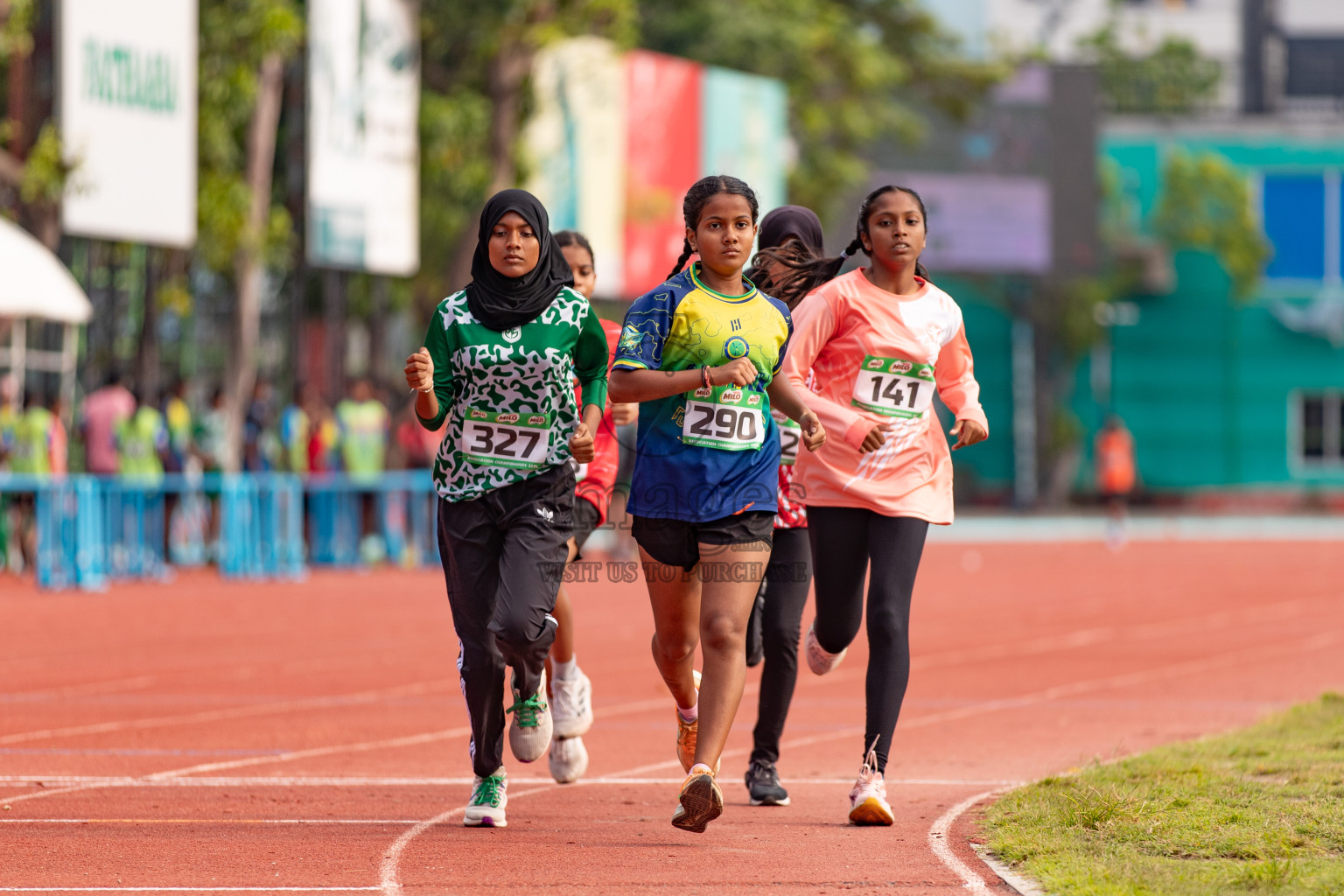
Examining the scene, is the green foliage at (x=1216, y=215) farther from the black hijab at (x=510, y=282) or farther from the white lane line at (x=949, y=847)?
the black hijab at (x=510, y=282)

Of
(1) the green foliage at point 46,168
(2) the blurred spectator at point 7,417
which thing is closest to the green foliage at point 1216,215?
(2) the blurred spectator at point 7,417

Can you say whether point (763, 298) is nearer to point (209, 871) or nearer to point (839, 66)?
point (209, 871)

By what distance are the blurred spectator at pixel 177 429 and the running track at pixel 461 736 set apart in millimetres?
2033

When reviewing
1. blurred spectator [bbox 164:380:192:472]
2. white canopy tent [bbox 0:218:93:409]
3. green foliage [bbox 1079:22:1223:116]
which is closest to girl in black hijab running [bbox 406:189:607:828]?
white canopy tent [bbox 0:218:93:409]

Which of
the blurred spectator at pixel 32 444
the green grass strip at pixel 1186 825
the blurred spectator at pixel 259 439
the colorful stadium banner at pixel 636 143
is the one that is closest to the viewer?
the green grass strip at pixel 1186 825

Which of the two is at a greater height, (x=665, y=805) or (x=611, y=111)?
(x=611, y=111)

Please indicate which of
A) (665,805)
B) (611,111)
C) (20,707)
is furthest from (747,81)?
(665,805)

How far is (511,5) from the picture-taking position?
2878 centimetres

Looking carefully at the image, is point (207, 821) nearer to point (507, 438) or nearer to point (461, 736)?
point (507, 438)

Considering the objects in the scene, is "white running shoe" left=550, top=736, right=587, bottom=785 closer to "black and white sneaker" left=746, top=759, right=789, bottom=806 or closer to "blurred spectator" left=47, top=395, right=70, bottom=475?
"black and white sneaker" left=746, top=759, right=789, bottom=806

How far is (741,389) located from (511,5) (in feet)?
75.6

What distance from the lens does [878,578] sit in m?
7.06

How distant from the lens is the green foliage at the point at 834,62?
3609 cm

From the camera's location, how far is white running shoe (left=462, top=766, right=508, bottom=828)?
6.88 meters
